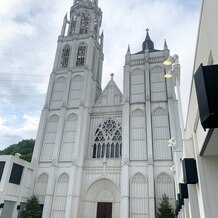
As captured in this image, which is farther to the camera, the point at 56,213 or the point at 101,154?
the point at 101,154

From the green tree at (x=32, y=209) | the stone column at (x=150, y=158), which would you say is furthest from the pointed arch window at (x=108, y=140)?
the green tree at (x=32, y=209)

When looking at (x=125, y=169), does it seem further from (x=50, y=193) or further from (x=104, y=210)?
(x=50, y=193)

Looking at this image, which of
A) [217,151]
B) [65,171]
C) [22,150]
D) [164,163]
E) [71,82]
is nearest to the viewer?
[217,151]

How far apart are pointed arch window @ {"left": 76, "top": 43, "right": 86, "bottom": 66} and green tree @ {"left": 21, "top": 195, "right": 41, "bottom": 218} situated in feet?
59.7

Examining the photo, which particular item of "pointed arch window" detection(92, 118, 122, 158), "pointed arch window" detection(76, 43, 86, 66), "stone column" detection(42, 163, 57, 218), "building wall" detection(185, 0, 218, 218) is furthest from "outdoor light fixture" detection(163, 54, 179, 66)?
"pointed arch window" detection(76, 43, 86, 66)

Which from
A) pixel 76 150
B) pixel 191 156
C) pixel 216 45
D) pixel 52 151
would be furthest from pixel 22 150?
pixel 216 45

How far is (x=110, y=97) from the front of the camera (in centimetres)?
2950

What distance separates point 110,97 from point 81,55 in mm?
8108

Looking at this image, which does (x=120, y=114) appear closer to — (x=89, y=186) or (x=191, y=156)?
(x=89, y=186)

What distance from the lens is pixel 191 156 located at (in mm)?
6250

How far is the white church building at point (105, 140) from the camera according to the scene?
22359 millimetres

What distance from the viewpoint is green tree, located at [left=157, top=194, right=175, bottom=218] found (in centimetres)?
1912

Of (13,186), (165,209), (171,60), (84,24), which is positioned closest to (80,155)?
(13,186)

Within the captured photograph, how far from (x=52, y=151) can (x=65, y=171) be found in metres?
3.13
